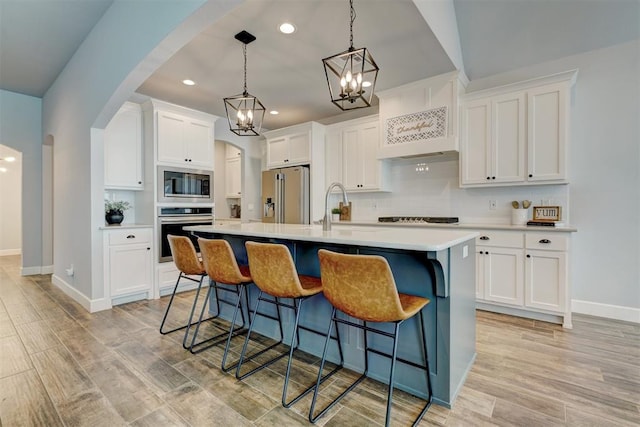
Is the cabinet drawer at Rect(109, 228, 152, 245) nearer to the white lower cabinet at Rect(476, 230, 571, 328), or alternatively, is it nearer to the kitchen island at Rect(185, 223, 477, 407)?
the kitchen island at Rect(185, 223, 477, 407)

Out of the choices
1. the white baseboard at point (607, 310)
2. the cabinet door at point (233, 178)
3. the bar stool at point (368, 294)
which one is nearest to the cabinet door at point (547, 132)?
the white baseboard at point (607, 310)

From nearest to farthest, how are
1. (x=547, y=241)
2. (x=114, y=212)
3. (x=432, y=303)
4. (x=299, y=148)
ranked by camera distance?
1. (x=432, y=303)
2. (x=547, y=241)
3. (x=114, y=212)
4. (x=299, y=148)

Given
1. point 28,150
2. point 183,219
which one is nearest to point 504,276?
point 183,219

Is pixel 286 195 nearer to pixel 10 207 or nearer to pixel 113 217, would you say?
pixel 113 217

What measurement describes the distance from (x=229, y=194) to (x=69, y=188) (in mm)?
3172

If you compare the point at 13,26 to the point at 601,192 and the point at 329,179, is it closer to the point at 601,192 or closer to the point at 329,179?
the point at 329,179

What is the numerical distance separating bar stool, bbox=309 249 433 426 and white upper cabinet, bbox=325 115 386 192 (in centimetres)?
292

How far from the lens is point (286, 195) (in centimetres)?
512

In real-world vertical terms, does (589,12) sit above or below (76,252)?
above

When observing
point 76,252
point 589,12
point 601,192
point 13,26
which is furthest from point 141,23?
point 601,192

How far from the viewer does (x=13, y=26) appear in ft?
10.3

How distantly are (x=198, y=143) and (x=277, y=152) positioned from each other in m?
1.41

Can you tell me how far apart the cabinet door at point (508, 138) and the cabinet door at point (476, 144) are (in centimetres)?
5

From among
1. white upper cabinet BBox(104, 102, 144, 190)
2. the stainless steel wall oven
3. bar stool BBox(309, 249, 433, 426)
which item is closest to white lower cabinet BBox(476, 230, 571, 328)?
bar stool BBox(309, 249, 433, 426)
